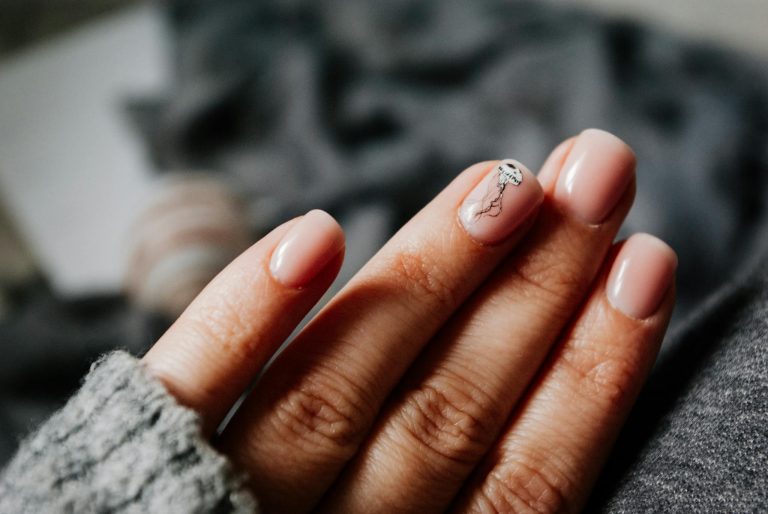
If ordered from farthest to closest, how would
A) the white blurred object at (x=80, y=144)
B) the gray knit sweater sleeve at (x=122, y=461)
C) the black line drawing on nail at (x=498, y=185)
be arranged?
the white blurred object at (x=80, y=144), the black line drawing on nail at (x=498, y=185), the gray knit sweater sleeve at (x=122, y=461)

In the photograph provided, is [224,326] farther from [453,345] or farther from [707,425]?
[707,425]


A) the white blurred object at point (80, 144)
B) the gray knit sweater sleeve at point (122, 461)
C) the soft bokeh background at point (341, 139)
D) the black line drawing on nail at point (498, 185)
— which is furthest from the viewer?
the white blurred object at point (80, 144)

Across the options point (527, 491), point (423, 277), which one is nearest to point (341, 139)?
point (423, 277)

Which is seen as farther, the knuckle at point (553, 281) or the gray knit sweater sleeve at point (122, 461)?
the knuckle at point (553, 281)

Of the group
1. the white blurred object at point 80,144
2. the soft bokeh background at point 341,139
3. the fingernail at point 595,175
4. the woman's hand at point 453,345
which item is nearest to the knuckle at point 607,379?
the woman's hand at point 453,345

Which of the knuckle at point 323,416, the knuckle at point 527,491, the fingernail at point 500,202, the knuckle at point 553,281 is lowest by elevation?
the knuckle at point 527,491

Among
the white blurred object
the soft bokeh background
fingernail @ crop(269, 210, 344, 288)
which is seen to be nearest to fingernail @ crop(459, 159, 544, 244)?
fingernail @ crop(269, 210, 344, 288)

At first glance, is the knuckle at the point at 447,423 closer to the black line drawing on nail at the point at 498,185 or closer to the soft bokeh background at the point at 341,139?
the black line drawing on nail at the point at 498,185

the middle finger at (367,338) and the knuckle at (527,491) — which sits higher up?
the middle finger at (367,338)
